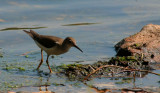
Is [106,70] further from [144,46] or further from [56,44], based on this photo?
[144,46]

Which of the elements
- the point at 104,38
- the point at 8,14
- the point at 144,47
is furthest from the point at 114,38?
the point at 8,14

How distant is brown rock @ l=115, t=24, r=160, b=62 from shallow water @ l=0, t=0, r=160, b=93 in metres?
0.55

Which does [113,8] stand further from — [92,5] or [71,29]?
[71,29]

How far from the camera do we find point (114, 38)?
11234 mm

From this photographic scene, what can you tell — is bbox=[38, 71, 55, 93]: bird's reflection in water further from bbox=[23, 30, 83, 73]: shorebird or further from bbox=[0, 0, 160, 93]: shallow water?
bbox=[23, 30, 83, 73]: shorebird

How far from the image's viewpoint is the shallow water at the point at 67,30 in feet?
23.4

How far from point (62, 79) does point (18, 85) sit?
0.99 meters

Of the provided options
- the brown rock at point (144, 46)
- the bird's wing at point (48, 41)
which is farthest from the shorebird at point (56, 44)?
the brown rock at point (144, 46)

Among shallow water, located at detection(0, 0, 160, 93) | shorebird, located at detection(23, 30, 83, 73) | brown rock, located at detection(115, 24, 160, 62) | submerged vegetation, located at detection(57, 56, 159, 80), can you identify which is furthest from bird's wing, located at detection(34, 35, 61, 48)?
brown rock, located at detection(115, 24, 160, 62)

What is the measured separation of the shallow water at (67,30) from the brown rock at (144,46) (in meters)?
0.55

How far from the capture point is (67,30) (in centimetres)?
1204

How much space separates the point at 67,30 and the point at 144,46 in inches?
153

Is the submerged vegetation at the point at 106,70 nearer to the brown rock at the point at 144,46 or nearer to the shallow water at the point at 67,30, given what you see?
the shallow water at the point at 67,30

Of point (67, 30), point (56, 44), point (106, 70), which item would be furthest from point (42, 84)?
point (67, 30)
